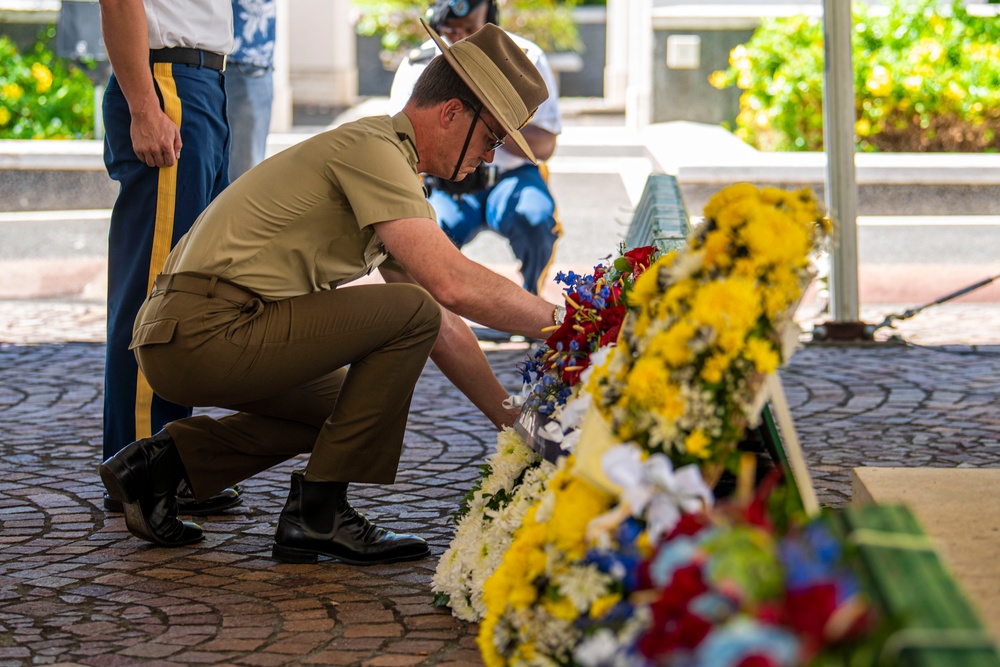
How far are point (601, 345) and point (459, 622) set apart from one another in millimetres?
742

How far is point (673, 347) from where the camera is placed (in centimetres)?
208

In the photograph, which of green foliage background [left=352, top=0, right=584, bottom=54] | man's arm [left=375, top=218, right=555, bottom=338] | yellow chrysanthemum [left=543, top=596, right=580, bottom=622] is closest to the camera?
yellow chrysanthemum [left=543, top=596, right=580, bottom=622]

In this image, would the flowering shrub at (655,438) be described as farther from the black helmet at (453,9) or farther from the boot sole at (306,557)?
the black helmet at (453,9)

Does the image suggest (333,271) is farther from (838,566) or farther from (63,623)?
(838,566)

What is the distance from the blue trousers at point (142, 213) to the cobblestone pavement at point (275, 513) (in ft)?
1.14

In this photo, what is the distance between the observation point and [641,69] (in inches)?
424

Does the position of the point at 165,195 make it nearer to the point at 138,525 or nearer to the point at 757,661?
the point at 138,525

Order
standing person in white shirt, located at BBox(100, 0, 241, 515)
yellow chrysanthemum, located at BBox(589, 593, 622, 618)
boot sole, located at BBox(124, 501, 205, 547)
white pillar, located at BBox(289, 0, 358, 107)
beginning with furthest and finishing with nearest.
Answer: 1. white pillar, located at BBox(289, 0, 358, 107)
2. standing person in white shirt, located at BBox(100, 0, 241, 515)
3. boot sole, located at BBox(124, 501, 205, 547)
4. yellow chrysanthemum, located at BBox(589, 593, 622, 618)

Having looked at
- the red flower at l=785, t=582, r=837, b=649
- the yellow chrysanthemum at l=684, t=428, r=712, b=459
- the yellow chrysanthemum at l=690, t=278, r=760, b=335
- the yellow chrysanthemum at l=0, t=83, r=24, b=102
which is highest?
the yellow chrysanthemum at l=0, t=83, r=24, b=102

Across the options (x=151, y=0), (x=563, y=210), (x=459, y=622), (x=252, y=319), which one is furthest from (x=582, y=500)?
(x=563, y=210)

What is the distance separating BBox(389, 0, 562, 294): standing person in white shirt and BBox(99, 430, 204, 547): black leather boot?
2702 millimetres

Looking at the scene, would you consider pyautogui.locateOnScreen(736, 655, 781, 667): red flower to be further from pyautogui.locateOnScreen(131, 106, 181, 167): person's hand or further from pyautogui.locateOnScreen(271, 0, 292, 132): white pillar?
pyautogui.locateOnScreen(271, 0, 292, 132): white pillar

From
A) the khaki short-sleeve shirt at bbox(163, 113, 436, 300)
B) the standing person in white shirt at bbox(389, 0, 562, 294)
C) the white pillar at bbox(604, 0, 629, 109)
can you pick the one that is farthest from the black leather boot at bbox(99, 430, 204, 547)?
the white pillar at bbox(604, 0, 629, 109)

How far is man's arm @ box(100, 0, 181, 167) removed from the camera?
3.58m
